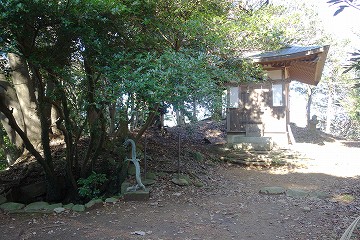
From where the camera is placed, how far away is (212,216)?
5.62 meters

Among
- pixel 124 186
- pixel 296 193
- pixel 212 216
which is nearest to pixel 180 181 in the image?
pixel 124 186

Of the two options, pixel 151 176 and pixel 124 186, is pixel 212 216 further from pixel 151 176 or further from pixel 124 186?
pixel 151 176

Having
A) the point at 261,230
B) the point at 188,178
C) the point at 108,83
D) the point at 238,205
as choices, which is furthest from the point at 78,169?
the point at 261,230

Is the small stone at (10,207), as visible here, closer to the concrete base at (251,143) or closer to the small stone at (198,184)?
the small stone at (198,184)

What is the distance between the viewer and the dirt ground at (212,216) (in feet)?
15.7

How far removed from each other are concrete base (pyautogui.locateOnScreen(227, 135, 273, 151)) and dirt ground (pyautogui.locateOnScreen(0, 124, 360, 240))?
3.10m

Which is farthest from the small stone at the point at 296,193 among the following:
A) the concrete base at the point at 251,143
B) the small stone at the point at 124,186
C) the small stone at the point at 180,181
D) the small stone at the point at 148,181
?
the concrete base at the point at 251,143

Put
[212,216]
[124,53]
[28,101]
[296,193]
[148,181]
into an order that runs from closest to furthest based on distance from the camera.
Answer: [212,216], [124,53], [296,193], [148,181], [28,101]

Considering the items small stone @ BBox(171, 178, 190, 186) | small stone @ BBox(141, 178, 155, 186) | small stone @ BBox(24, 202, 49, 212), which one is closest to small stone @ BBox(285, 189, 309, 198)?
small stone @ BBox(171, 178, 190, 186)

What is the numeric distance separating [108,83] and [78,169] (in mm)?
3515

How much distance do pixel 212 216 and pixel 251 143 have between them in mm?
6541

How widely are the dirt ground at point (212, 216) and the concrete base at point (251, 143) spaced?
10.2 ft

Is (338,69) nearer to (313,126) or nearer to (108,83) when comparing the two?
(313,126)

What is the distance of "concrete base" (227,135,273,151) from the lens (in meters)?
11.4
